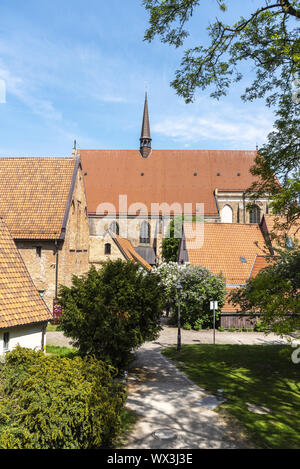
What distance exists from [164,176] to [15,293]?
1451 inches

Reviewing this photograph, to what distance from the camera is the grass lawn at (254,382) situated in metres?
8.77

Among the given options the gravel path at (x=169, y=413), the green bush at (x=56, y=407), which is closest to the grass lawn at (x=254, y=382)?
the gravel path at (x=169, y=413)

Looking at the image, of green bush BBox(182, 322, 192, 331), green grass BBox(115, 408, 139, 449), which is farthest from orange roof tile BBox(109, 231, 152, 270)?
green grass BBox(115, 408, 139, 449)

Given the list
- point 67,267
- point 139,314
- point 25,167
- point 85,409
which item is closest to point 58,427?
point 85,409

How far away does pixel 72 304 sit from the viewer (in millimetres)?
12992

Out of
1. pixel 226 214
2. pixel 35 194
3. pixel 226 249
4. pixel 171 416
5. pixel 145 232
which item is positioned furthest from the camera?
pixel 145 232

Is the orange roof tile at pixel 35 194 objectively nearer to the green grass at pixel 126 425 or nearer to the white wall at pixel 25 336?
the white wall at pixel 25 336

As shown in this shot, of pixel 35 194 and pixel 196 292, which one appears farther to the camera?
pixel 35 194

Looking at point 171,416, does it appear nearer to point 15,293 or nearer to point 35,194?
point 15,293

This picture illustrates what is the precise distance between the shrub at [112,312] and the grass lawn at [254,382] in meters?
2.64

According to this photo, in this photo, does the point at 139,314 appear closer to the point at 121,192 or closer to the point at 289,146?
the point at 289,146

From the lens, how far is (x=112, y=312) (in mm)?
12953

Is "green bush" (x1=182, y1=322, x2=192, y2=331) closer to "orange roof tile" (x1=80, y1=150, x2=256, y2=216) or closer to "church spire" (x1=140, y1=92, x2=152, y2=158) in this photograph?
"orange roof tile" (x1=80, y1=150, x2=256, y2=216)

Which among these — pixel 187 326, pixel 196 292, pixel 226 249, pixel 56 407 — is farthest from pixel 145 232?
pixel 56 407
